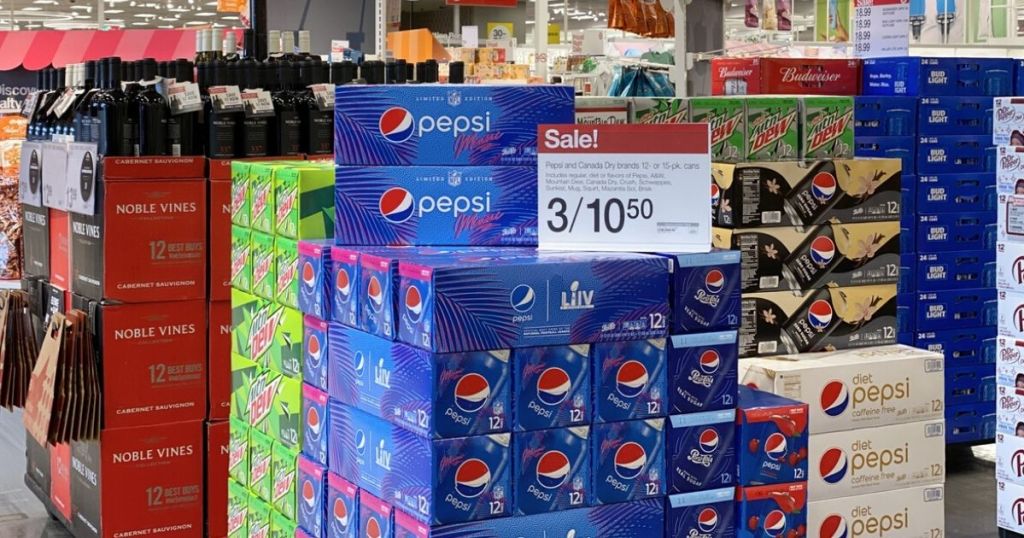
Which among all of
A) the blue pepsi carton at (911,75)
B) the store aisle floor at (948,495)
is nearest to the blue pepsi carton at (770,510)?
the store aisle floor at (948,495)

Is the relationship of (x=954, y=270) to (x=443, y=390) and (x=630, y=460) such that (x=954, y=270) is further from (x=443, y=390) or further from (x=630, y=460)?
(x=443, y=390)

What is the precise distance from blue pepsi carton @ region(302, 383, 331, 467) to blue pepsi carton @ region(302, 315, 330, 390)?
24 mm

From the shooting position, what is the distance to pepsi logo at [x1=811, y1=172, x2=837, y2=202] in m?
4.24

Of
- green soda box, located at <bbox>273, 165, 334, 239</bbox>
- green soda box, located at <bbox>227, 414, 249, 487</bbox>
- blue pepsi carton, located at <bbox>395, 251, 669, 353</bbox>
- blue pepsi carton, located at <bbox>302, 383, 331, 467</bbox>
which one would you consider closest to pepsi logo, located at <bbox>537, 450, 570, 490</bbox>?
blue pepsi carton, located at <bbox>395, 251, 669, 353</bbox>

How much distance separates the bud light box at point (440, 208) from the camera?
2.92 meters

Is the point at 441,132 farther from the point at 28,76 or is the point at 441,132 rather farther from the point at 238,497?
the point at 28,76

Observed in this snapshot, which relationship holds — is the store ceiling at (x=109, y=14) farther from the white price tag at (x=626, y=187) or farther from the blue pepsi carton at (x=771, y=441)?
the blue pepsi carton at (x=771, y=441)

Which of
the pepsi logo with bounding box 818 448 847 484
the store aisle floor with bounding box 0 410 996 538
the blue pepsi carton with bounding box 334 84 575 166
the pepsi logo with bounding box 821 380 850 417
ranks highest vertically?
the blue pepsi carton with bounding box 334 84 575 166

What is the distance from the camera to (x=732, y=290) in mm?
2830

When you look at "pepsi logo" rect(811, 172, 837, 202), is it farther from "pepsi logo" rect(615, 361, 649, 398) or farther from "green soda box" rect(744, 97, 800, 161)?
"pepsi logo" rect(615, 361, 649, 398)

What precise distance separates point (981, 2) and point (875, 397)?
30.1 feet

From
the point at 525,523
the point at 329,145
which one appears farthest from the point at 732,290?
the point at 329,145

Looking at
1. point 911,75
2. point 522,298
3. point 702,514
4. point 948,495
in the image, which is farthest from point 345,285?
point 911,75

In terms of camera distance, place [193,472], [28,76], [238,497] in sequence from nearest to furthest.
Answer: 1. [238,497]
2. [193,472]
3. [28,76]
